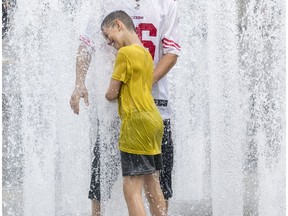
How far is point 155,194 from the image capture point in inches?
167

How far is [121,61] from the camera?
13.2 ft

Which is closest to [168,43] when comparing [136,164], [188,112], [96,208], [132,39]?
[132,39]

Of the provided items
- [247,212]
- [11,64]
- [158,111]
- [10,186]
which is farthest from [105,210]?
[11,64]

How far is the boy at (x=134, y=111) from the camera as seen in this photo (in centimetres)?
404

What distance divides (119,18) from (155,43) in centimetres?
22

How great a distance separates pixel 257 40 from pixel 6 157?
7.34 feet

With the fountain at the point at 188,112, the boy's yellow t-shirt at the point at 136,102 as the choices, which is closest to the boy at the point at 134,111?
the boy's yellow t-shirt at the point at 136,102

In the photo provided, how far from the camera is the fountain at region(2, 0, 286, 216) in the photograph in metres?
5.43

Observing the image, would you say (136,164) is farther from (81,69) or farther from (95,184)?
(81,69)

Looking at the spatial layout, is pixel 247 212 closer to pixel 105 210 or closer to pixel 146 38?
pixel 105 210

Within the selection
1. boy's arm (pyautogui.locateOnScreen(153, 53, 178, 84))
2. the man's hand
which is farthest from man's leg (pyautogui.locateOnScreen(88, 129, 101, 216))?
boy's arm (pyautogui.locateOnScreen(153, 53, 178, 84))

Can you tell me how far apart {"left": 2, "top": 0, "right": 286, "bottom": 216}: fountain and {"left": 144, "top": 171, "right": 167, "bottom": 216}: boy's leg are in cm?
30

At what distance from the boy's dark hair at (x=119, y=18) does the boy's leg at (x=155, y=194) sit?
72cm

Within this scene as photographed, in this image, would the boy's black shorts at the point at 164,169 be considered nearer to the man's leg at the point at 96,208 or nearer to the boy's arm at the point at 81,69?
the man's leg at the point at 96,208
